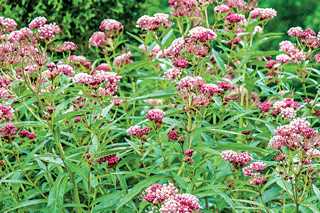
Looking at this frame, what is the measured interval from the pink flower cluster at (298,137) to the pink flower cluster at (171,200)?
24.0 inches

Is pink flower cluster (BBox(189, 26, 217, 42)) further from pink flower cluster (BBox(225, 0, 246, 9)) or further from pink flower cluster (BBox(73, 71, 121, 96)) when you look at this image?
pink flower cluster (BBox(225, 0, 246, 9))

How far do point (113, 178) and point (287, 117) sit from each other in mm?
921

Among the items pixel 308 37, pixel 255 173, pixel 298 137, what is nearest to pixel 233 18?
pixel 308 37

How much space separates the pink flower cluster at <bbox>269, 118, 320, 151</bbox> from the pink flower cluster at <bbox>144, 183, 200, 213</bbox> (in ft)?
2.00

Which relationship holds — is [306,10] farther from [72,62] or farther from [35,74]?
[35,74]

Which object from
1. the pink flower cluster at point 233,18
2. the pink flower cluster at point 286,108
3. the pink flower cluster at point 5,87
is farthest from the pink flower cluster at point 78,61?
the pink flower cluster at point 286,108

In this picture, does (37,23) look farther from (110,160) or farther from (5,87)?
(110,160)

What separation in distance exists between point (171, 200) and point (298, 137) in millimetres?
774

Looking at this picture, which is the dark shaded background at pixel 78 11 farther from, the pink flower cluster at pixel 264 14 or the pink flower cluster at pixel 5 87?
the pink flower cluster at pixel 5 87

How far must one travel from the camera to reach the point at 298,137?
10.6 feet

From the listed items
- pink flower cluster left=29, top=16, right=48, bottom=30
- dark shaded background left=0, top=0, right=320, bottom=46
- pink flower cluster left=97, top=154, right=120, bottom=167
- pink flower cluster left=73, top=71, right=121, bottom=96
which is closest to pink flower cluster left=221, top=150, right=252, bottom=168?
pink flower cluster left=97, top=154, right=120, bottom=167

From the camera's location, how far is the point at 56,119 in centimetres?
367

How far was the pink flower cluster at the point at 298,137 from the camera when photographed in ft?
10.6

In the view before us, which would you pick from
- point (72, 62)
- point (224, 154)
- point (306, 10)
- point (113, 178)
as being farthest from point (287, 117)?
point (306, 10)
